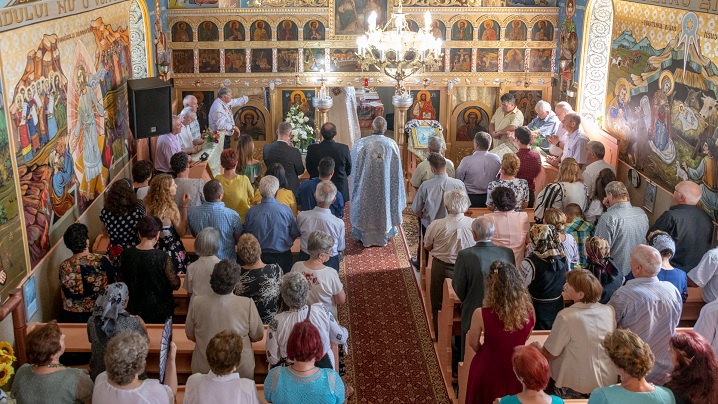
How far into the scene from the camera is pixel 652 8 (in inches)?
409

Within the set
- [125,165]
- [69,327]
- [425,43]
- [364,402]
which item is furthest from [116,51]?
[364,402]

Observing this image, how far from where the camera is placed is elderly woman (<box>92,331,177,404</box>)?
4.54 meters

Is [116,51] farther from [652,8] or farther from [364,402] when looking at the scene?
[652,8]

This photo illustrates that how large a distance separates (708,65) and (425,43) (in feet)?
11.8

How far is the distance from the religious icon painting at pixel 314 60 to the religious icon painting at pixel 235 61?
1.14 meters

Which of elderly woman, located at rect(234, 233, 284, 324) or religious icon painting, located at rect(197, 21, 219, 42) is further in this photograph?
religious icon painting, located at rect(197, 21, 219, 42)

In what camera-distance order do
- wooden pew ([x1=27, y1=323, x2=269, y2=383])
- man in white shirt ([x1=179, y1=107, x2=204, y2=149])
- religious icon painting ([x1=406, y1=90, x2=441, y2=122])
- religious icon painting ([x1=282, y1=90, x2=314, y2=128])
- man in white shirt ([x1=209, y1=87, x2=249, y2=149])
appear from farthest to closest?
religious icon painting ([x1=406, y1=90, x2=441, y2=122])
religious icon painting ([x1=282, y1=90, x2=314, y2=128])
man in white shirt ([x1=209, y1=87, x2=249, y2=149])
man in white shirt ([x1=179, y1=107, x2=204, y2=149])
wooden pew ([x1=27, y1=323, x2=269, y2=383])

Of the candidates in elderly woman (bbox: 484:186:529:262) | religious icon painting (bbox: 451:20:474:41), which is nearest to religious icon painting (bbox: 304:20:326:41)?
religious icon painting (bbox: 451:20:474:41)

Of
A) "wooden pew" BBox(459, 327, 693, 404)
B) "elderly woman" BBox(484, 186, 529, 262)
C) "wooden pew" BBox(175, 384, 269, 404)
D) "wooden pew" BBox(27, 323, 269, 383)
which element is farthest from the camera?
"elderly woman" BBox(484, 186, 529, 262)

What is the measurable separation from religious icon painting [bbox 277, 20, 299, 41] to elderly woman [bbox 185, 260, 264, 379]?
960cm

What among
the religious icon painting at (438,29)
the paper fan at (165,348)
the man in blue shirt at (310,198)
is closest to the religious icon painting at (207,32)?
the religious icon painting at (438,29)

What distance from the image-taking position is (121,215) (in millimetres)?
7590

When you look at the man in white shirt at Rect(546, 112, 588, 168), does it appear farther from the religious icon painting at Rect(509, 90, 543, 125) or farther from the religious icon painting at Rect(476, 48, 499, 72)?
the religious icon painting at Rect(476, 48, 499, 72)

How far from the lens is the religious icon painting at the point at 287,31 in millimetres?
14477
